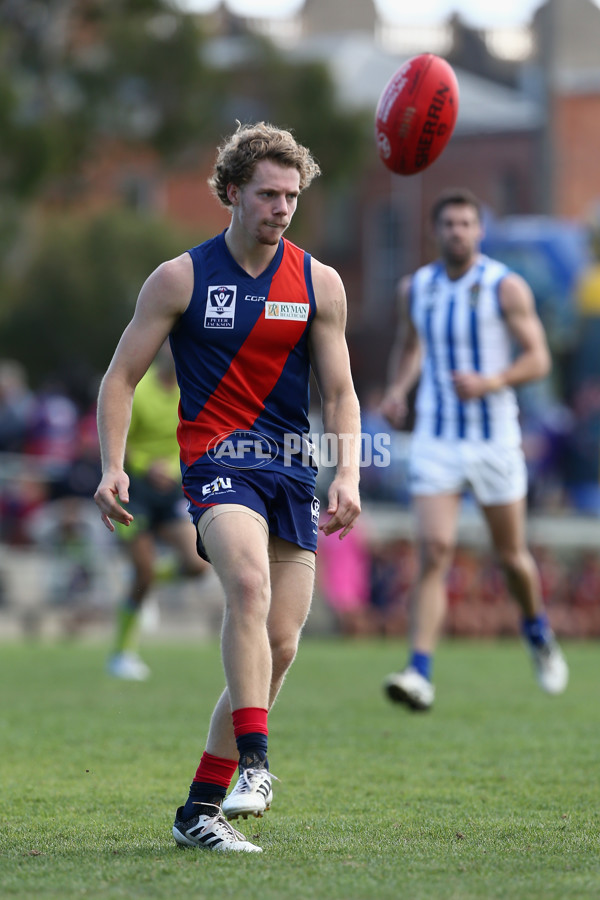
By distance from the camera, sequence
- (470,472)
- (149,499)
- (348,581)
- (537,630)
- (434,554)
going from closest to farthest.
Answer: (434,554)
(470,472)
(537,630)
(149,499)
(348,581)

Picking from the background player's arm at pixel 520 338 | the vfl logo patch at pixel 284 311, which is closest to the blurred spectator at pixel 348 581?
the background player's arm at pixel 520 338

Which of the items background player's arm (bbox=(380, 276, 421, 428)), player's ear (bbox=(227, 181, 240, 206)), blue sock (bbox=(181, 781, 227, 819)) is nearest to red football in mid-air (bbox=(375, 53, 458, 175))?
player's ear (bbox=(227, 181, 240, 206))

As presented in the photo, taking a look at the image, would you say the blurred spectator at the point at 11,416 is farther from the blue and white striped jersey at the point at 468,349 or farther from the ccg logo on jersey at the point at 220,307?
the ccg logo on jersey at the point at 220,307

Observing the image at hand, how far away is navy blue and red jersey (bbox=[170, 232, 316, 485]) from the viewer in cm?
494

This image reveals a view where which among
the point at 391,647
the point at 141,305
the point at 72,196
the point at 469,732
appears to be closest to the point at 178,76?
the point at 72,196

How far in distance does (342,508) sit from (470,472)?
401 centimetres

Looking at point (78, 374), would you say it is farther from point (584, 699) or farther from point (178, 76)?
point (584, 699)

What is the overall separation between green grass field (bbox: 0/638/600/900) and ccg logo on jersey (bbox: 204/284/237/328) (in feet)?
5.44

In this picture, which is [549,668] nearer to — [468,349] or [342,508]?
[468,349]

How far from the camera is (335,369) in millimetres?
5055

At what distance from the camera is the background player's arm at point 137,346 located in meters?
4.90

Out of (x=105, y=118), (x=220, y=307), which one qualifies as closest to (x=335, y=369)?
(x=220, y=307)

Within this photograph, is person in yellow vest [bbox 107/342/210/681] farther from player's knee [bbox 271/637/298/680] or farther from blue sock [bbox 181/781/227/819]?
blue sock [bbox 181/781/227/819]

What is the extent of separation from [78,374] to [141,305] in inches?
735
